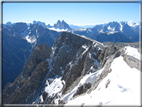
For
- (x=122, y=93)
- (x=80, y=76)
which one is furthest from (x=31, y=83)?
(x=122, y=93)

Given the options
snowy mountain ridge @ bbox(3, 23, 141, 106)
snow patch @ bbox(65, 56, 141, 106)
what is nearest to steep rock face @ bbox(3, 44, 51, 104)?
snowy mountain ridge @ bbox(3, 23, 141, 106)

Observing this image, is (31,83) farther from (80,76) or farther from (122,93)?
(122,93)

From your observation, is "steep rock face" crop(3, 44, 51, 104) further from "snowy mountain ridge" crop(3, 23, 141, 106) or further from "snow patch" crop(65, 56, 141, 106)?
"snow patch" crop(65, 56, 141, 106)

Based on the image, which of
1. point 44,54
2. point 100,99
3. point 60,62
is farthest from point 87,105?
point 44,54

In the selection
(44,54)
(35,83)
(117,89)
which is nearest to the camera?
(117,89)

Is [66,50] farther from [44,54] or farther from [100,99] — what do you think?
[100,99]

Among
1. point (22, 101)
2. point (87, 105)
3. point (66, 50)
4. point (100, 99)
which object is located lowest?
point (22, 101)

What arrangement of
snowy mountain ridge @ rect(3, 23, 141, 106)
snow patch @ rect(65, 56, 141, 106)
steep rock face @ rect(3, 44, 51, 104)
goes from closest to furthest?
snow patch @ rect(65, 56, 141, 106), snowy mountain ridge @ rect(3, 23, 141, 106), steep rock face @ rect(3, 44, 51, 104)

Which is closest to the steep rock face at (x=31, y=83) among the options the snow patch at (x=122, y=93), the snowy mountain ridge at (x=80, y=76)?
the snowy mountain ridge at (x=80, y=76)

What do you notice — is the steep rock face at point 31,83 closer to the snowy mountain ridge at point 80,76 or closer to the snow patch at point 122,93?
the snowy mountain ridge at point 80,76
